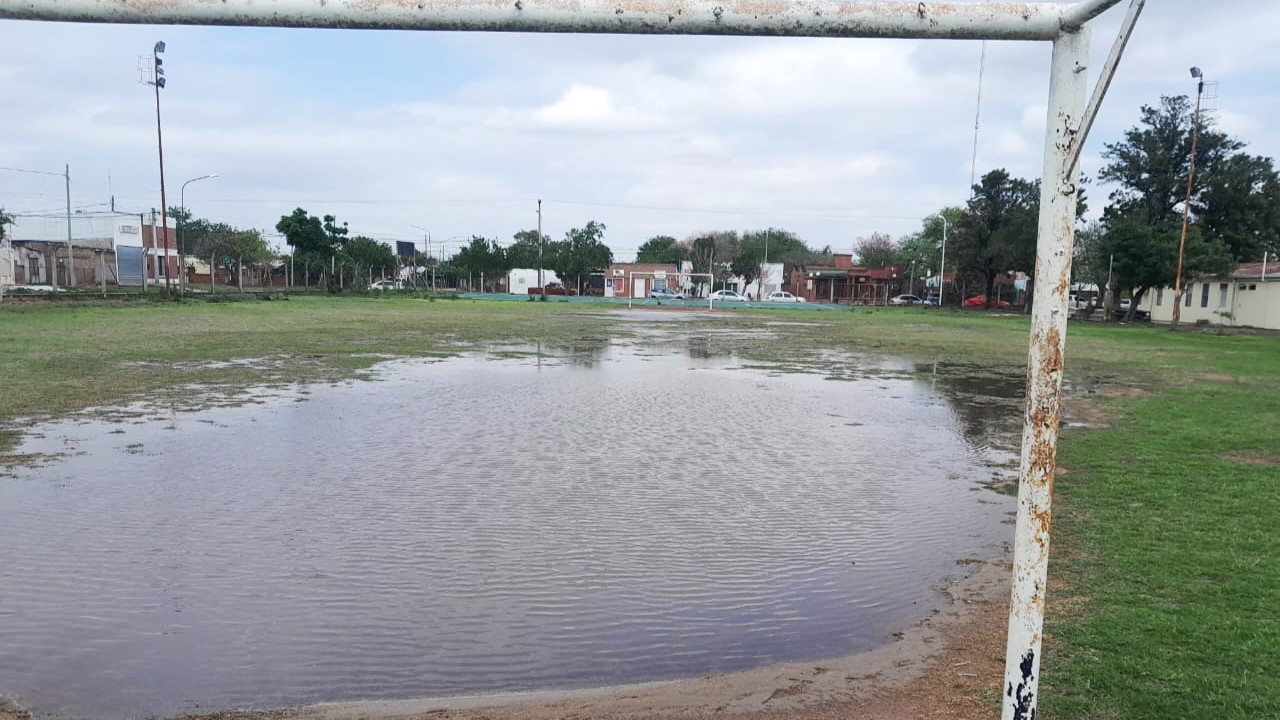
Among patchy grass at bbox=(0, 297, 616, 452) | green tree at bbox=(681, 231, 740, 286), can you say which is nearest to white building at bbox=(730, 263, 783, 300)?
green tree at bbox=(681, 231, 740, 286)

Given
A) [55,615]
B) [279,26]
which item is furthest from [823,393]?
[279,26]

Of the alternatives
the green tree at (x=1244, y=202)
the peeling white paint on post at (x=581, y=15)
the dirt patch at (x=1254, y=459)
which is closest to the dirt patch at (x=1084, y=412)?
the dirt patch at (x=1254, y=459)

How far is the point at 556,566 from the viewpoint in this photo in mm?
6469

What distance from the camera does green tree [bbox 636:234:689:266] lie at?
Answer: 332ft

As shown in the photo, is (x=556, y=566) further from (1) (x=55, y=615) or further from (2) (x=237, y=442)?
(2) (x=237, y=442)

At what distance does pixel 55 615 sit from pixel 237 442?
5197mm

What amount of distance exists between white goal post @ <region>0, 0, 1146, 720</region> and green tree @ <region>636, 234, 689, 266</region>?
93682 millimetres

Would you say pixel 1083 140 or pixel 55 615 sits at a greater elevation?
pixel 1083 140

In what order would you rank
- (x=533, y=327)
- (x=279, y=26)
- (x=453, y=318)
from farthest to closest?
(x=453, y=318) < (x=533, y=327) < (x=279, y=26)

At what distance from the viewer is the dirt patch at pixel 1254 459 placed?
979cm

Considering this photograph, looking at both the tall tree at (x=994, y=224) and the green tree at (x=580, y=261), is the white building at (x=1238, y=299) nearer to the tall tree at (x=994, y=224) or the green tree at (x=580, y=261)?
the tall tree at (x=994, y=224)

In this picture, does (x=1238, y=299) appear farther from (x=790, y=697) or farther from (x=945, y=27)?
(x=945, y=27)

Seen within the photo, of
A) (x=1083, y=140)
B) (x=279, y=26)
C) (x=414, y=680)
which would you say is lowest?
(x=414, y=680)

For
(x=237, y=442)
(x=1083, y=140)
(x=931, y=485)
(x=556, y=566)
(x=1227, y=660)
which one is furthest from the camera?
(x=237, y=442)
